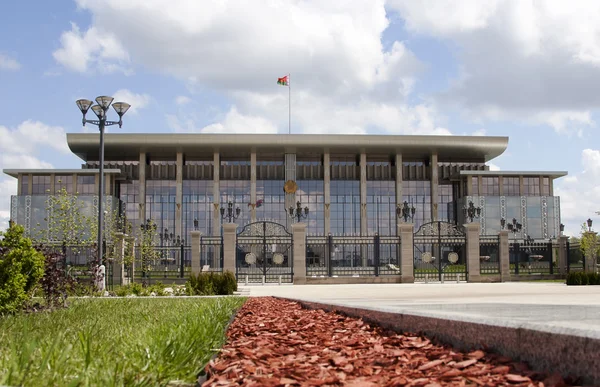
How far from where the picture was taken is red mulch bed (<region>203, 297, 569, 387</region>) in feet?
12.7

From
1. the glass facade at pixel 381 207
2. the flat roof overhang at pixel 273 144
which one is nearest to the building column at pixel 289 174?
the flat roof overhang at pixel 273 144

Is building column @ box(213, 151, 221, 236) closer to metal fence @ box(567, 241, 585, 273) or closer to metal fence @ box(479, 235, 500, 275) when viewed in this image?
metal fence @ box(479, 235, 500, 275)

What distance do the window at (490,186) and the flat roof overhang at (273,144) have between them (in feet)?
12.6

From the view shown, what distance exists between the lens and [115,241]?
1312 inches

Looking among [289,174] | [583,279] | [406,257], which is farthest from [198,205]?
[583,279]

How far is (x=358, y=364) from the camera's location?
4.55 meters

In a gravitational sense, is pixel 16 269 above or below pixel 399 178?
below

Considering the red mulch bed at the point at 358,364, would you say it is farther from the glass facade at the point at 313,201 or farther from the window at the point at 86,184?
the glass facade at the point at 313,201

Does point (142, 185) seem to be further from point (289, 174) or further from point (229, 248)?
point (229, 248)

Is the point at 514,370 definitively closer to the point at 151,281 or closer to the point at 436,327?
the point at 436,327

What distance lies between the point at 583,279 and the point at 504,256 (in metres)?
5.81

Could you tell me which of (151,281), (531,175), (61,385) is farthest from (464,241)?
(531,175)

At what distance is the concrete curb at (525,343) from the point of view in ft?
12.0

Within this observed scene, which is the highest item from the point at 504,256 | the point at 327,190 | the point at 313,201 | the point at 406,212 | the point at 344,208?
the point at 327,190
